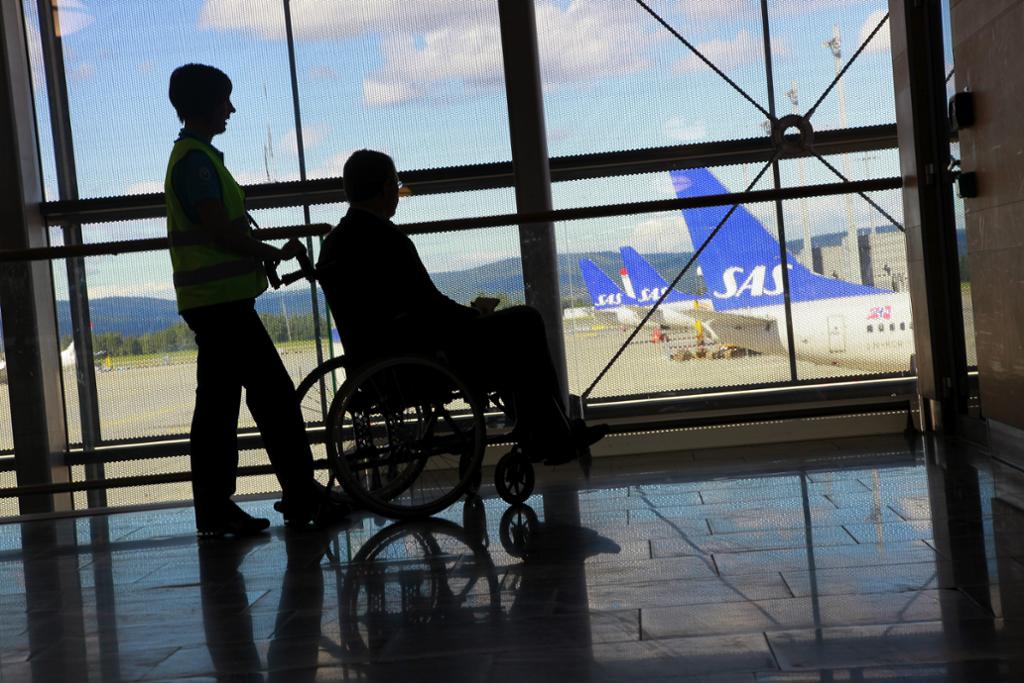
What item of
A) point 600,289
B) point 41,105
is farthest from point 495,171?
point 600,289

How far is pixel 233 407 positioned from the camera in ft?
9.75

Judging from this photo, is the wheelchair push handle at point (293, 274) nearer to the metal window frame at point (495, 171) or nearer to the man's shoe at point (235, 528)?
the man's shoe at point (235, 528)

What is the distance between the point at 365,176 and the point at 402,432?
0.64 m

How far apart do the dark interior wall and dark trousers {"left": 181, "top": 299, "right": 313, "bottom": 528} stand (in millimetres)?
1720

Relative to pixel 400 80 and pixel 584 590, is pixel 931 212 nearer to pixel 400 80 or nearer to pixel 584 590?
pixel 584 590

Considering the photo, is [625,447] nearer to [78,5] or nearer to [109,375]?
[109,375]

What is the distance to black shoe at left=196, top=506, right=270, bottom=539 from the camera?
2949 mm

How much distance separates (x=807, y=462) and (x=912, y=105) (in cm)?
120

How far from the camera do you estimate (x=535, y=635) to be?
1.80m

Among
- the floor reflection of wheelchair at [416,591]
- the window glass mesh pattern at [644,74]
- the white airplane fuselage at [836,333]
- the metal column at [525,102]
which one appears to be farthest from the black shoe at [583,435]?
the window glass mesh pattern at [644,74]

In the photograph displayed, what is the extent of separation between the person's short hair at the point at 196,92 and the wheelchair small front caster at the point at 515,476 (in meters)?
1.10

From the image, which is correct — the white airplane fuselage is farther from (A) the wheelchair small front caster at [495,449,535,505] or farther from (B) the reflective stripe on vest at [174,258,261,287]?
(B) the reflective stripe on vest at [174,258,261,287]

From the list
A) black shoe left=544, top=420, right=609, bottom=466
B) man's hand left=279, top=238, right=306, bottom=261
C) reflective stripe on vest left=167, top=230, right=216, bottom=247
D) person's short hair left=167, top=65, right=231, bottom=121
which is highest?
person's short hair left=167, top=65, right=231, bottom=121

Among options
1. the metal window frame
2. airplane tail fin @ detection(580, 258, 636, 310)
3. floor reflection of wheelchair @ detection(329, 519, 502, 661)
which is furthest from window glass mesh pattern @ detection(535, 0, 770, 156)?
floor reflection of wheelchair @ detection(329, 519, 502, 661)
